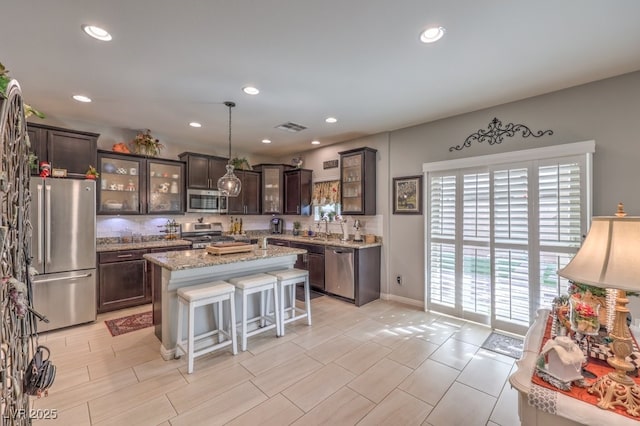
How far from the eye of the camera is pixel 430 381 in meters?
2.47

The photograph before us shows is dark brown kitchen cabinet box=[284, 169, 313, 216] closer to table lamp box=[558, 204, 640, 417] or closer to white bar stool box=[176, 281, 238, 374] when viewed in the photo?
white bar stool box=[176, 281, 238, 374]

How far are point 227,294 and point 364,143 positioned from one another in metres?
3.47

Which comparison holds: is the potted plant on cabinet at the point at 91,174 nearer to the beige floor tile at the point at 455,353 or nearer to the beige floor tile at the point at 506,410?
the beige floor tile at the point at 455,353

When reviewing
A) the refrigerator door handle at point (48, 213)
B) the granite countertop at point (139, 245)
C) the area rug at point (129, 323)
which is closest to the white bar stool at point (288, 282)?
the area rug at point (129, 323)

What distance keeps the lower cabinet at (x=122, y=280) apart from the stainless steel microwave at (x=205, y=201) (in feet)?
3.60

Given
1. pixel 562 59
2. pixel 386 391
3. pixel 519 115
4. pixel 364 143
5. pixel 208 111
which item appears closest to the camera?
pixel 386 391

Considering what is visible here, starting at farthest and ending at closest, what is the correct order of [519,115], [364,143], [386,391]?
[364,143] < [519,115] < [386,391]

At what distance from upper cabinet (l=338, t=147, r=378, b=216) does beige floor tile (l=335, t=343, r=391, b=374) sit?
2.25 metres

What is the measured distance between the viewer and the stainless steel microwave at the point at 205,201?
514cm

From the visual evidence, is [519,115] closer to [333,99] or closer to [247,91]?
[333,99]

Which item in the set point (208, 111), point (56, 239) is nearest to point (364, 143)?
point (208, 111)

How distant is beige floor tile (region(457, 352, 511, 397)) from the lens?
2383 millimetres

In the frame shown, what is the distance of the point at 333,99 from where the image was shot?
3.39 m

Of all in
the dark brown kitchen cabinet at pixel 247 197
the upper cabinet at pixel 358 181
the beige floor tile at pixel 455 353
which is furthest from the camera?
the dark brown kitchen cabinet at pixel 247 197
